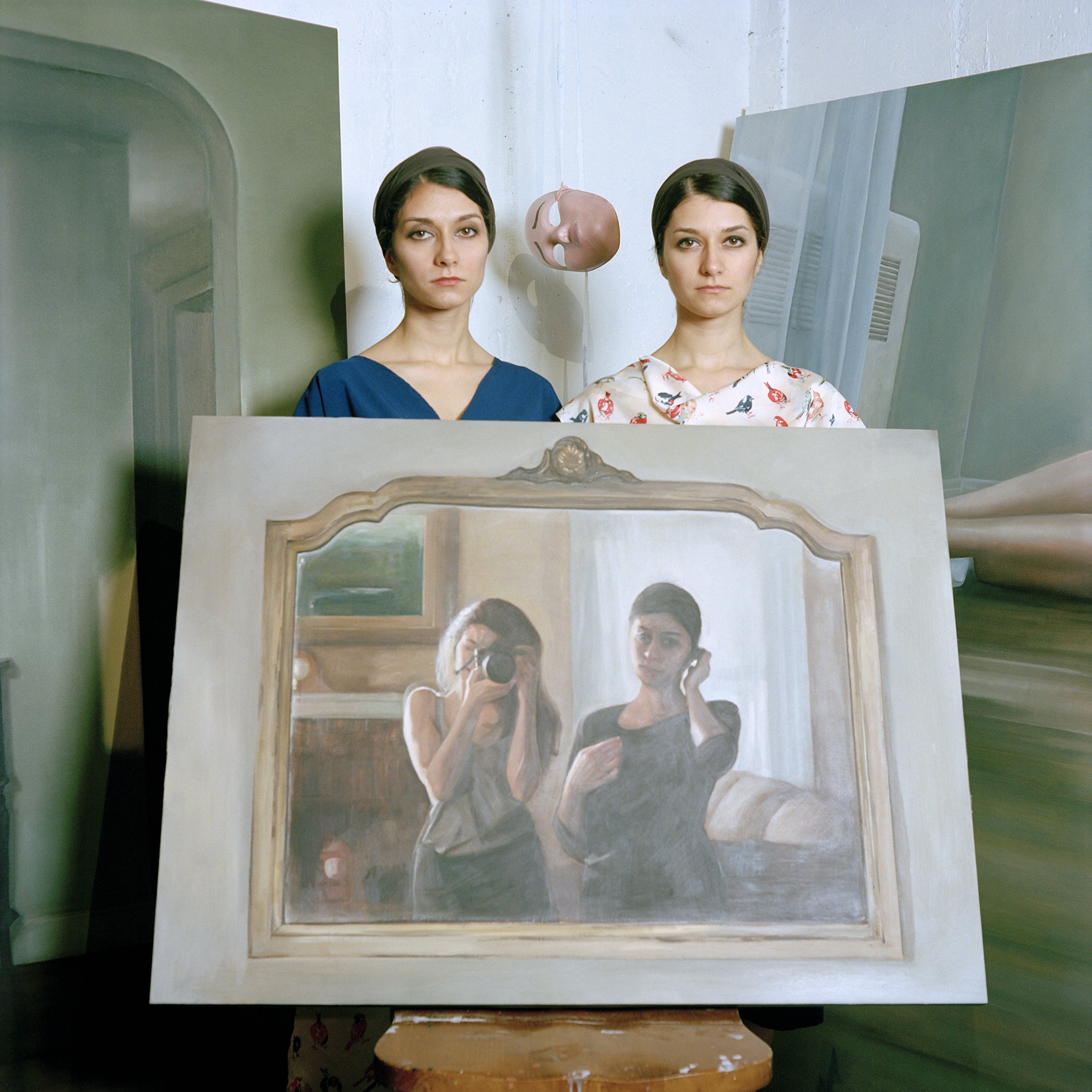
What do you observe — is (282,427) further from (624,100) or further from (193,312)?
(624,100)

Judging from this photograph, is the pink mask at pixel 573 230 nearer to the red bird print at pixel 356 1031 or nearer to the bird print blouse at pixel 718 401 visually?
the bird print blouse at pixel 718 401

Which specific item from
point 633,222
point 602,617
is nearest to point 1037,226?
point 633,222

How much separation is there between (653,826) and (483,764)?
8.4 inches

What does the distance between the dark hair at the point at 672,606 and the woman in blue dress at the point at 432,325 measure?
0.50 meters

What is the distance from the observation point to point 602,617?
134 cm

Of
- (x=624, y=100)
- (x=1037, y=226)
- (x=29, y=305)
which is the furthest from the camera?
(x=624, y=100)

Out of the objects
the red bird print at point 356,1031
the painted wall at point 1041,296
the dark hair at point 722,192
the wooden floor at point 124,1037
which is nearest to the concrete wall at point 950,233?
the painted wall at point 1041,296

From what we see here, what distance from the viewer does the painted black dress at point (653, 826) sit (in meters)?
1.26

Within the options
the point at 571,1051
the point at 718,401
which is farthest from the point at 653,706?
the point at 718,401

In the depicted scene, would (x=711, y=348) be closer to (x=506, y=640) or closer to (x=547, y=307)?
(x=506, y=640)

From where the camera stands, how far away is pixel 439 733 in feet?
4.25

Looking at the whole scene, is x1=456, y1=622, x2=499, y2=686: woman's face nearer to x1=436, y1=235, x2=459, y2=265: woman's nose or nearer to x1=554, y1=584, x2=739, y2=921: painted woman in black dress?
x1=554, y1=584, x2=739, y2=921: painted woman in black dress

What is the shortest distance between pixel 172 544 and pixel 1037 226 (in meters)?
1.62

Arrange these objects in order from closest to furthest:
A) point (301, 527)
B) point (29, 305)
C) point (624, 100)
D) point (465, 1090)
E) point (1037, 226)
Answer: point (465, 1090), point (301, 527), point (29, 305), point (1037, 226), point (624, 100)
